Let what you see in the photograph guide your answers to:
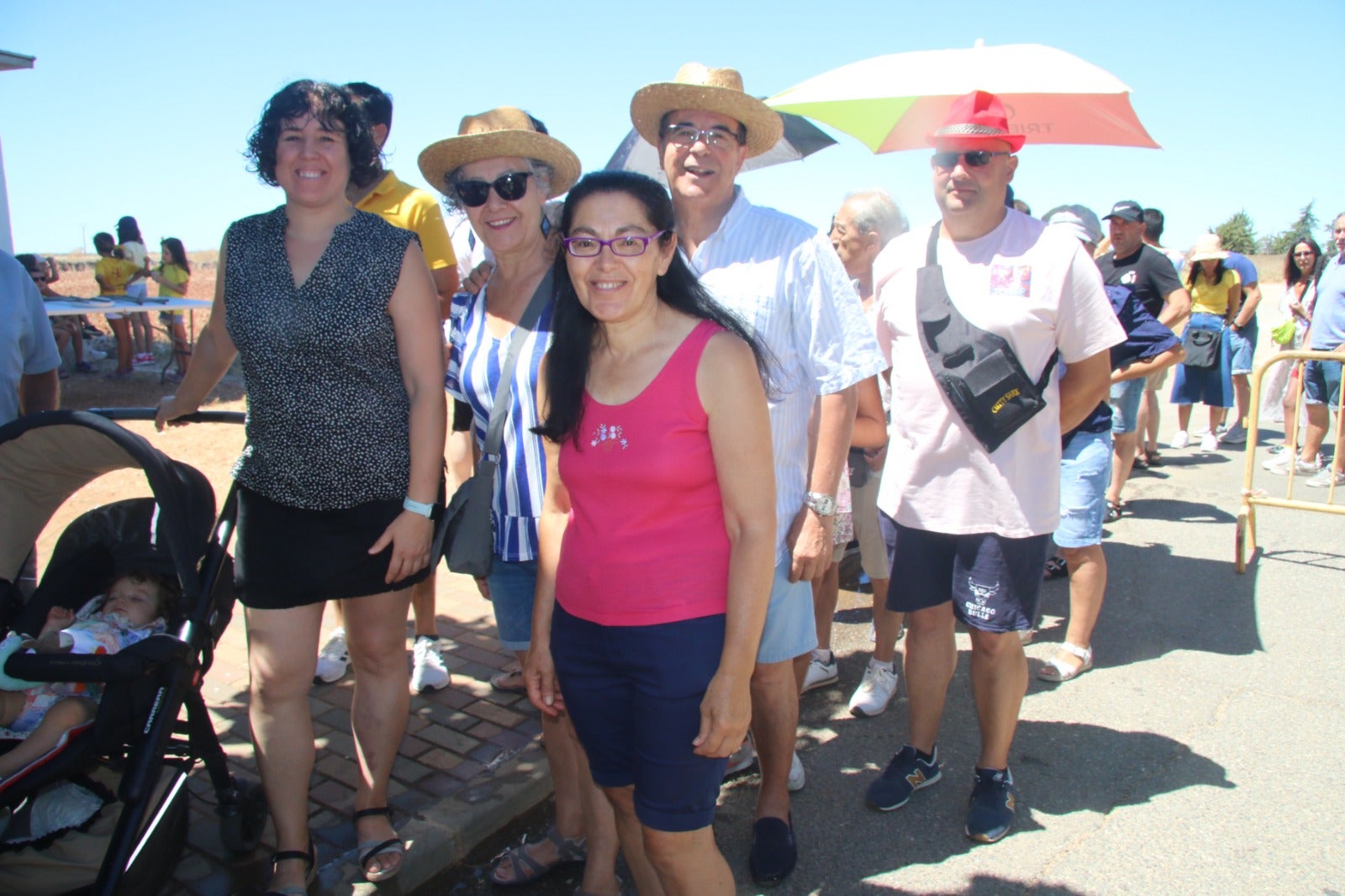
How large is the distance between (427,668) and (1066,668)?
292 cm

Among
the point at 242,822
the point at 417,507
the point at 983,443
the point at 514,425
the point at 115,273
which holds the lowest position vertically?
the point at 242,822

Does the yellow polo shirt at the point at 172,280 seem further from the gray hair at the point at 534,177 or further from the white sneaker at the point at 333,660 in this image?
the gray hair at the point at 534,177

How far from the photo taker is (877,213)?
439 centimetres

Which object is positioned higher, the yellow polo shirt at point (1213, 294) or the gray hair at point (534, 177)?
the gray hair at point (534, 177)

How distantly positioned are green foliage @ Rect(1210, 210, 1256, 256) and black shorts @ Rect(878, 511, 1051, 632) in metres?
43.3

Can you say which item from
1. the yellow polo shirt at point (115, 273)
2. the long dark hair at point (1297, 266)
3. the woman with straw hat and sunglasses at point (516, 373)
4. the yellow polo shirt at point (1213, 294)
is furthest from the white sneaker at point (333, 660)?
the yellow polo shirt at point (115, 273)

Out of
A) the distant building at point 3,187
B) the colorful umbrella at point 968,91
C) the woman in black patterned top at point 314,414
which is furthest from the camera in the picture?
the distant building at point 3,187

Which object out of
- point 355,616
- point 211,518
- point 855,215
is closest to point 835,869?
point 355,616

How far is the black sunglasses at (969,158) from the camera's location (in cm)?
293

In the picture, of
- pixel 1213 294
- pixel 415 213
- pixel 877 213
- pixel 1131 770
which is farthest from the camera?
pixel 1213 294

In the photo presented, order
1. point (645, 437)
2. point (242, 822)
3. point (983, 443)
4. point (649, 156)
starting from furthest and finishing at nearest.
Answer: point (649, 156) → point (983, 443) → point (242, 822) → point (645, 437)

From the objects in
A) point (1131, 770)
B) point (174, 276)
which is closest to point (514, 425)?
point (1131, 770)

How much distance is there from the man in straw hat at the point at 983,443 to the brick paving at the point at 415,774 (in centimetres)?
135

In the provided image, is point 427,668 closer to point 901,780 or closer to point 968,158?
point 901,780
